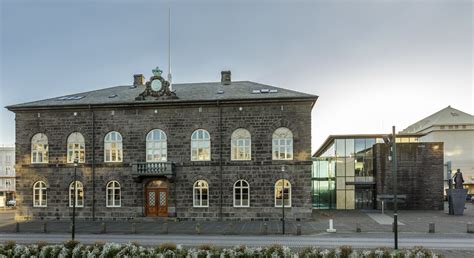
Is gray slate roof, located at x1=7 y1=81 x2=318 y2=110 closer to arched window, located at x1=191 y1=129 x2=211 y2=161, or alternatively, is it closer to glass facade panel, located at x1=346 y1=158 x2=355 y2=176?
arched window, located at x1=191 y1=129 x2=211 y2=161

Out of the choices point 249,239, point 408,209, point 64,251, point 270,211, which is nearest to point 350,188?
point 408,209

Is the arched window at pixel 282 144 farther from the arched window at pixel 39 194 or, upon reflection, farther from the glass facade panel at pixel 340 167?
the arched window at pixel 39 194

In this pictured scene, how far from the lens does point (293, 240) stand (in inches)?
797

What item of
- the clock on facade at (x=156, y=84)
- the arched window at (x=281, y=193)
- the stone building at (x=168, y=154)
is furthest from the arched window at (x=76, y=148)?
the arched window at (x=281, y=193)

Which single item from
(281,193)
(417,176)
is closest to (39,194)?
(281,193)

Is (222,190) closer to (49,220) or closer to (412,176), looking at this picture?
(49,220)

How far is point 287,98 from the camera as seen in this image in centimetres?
3006

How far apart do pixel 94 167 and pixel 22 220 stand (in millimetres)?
7841

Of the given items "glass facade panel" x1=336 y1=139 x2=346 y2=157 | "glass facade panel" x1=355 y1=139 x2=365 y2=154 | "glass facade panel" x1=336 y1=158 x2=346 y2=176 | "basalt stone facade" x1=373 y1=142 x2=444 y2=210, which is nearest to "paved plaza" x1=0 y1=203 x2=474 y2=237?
"basalt stone facade" x1=373 y1=142 x2=444 y2=210

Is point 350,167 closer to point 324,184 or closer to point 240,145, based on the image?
point 324,184

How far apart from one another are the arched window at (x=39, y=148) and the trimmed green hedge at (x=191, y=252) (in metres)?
20.3

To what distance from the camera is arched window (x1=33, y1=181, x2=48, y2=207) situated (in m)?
32.2

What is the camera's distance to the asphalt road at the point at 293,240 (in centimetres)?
1866

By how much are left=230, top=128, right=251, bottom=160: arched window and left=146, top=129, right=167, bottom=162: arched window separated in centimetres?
592
